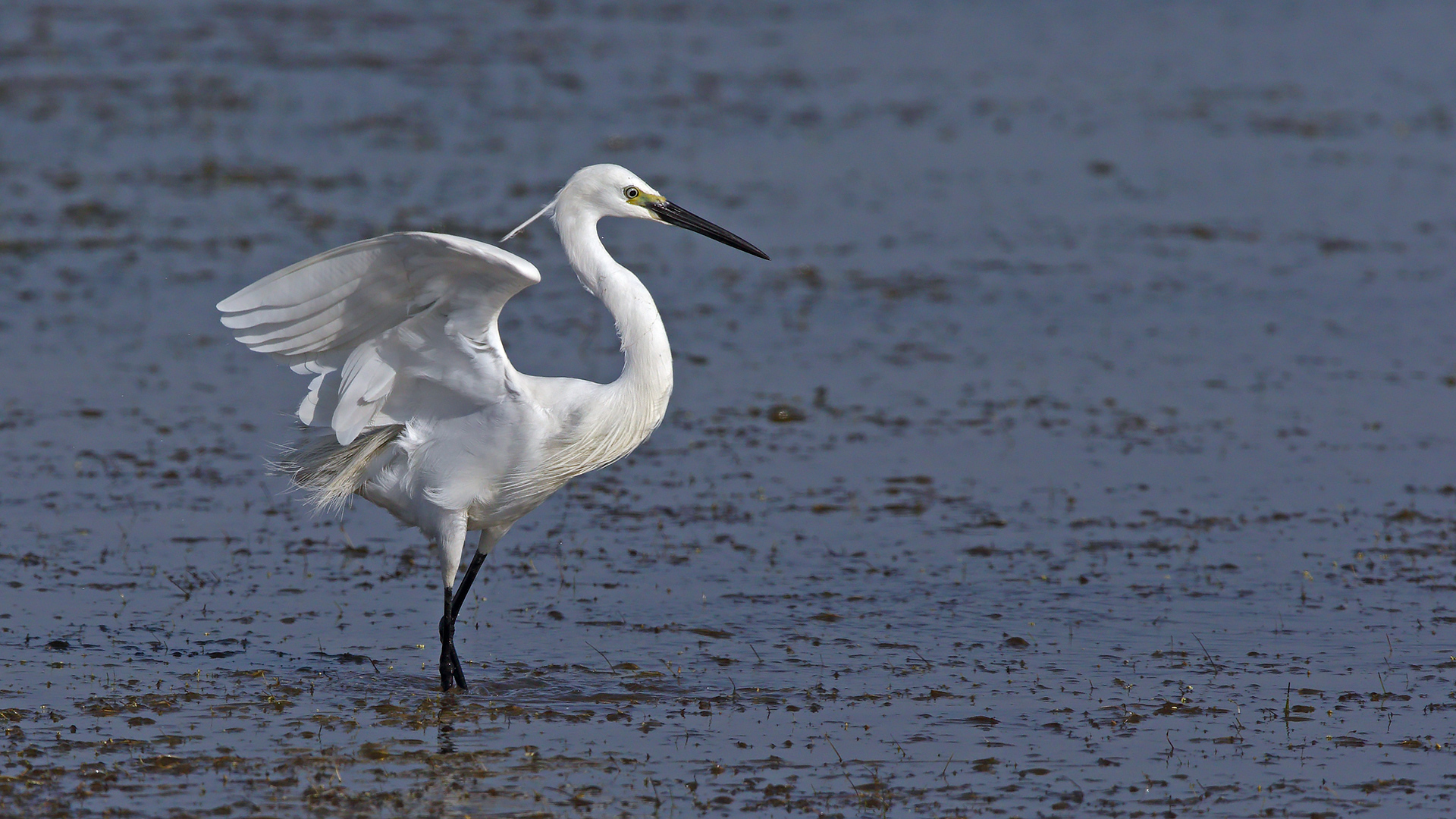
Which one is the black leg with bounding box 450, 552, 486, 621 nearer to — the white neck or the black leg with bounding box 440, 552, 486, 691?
the black leg with bounding box 440, 552, 486, 691

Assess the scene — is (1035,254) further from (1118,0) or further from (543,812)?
(1118,0)

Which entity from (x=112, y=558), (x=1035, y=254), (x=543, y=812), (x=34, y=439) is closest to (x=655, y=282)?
(x=1035, y=254)

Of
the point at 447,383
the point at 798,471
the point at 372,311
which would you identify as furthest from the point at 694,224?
the point at 798,471

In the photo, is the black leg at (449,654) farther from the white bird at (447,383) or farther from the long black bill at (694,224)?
the long black bill at (694,224)

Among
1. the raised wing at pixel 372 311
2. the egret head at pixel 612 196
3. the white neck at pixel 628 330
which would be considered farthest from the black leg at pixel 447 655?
the egret head at pixel 612 196

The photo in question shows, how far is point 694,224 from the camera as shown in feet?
25.5

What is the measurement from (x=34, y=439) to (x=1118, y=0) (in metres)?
24.2

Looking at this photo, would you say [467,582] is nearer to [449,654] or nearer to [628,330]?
[449,654]

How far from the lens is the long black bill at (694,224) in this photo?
25.0 feet

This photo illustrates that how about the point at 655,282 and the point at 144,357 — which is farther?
the point at 655,282

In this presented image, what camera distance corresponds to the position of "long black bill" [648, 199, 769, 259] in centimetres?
761

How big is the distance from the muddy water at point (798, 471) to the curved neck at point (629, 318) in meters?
1.22

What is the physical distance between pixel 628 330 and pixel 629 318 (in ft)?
0.17

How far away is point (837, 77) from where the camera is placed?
24.3 metres
